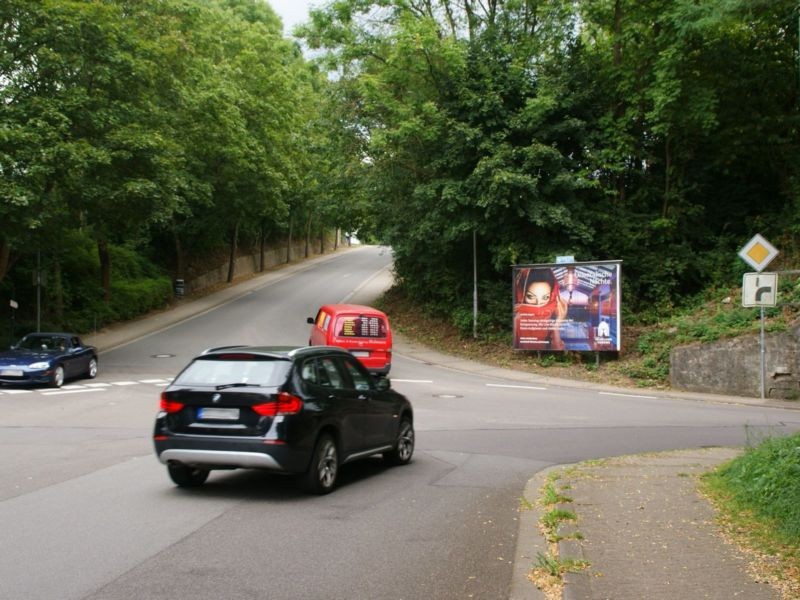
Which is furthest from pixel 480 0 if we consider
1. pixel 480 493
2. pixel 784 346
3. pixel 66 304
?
pixel 480 493

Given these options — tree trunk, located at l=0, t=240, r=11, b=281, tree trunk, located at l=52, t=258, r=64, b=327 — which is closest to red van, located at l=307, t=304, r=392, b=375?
tree trunk, located at l=0, t=240, r=11, b=281

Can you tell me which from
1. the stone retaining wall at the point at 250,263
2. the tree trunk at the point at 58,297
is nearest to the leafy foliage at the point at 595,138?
the tree trunk at the point at 58,297

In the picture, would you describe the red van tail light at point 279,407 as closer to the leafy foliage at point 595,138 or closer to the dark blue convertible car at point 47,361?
the dark blue convertible car at point 47,361

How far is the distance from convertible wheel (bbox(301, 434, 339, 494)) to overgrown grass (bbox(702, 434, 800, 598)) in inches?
153

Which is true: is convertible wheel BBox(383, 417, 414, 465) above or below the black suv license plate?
below

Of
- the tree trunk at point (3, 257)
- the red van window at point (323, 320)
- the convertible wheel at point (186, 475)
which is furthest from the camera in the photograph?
the tree trunk at point (3, 257)

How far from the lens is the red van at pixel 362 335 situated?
836 inches

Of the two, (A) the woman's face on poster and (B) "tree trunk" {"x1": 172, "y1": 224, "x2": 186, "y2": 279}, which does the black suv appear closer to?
(A) the woman's face on poster

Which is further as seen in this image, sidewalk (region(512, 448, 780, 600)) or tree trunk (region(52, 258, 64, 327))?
tree trunk (region(52, 258, 64, 327))

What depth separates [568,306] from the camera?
2498cm

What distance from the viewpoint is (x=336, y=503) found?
26.2 feet

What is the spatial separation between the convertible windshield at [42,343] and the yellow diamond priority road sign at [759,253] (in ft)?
57.8

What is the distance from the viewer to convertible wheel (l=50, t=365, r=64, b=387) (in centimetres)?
1991

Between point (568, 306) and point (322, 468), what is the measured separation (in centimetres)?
1787
